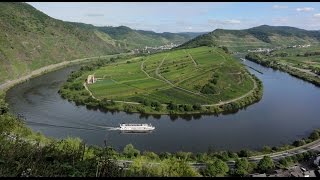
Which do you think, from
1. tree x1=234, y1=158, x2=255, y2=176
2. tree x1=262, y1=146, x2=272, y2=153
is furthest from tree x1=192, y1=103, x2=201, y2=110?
tree x1=234, y1=158, x2=255, y2=176

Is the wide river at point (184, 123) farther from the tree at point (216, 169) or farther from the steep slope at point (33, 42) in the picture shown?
the steep slope at point (33, 42)

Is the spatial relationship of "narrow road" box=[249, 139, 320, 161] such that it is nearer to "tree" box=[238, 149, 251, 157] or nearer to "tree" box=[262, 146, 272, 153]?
"tree" box=[238, 149, 251, 157]

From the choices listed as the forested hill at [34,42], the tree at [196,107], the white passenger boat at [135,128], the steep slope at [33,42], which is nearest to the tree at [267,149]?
the white passenger boat at [135,128]

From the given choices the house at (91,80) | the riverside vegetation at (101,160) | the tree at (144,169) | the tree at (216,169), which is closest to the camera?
the riverside vegetation at (101,160)

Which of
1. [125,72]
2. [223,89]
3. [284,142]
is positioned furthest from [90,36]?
[284,142]

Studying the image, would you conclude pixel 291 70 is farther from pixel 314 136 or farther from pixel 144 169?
pixel 144 169

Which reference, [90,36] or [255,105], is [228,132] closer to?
[255,105]

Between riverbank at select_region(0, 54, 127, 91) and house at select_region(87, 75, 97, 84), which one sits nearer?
riverbank at select_region(0, 54, 127, 91)
